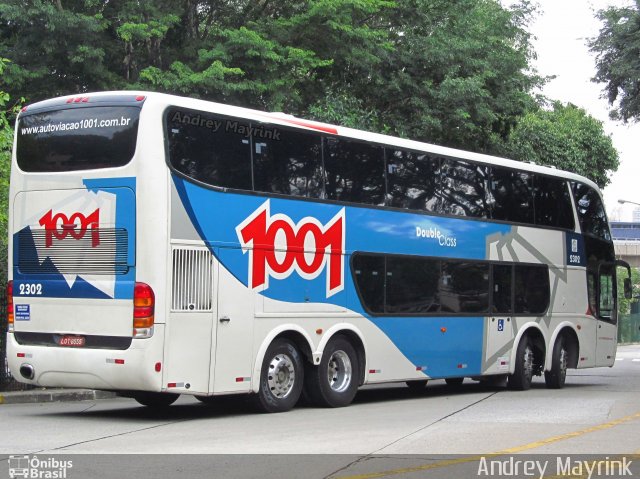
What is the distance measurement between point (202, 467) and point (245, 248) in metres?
5.16

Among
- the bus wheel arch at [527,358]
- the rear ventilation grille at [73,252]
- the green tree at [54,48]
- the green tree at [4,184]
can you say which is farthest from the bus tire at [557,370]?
the green tree at [54,48]

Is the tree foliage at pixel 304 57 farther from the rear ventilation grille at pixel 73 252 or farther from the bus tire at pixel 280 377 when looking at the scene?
the rear ventilation grille at pixel 73 252

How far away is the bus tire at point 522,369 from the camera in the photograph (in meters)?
20.1

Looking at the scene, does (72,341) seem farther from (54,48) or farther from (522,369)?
(54,48)

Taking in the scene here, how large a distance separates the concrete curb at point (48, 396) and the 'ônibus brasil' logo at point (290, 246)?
15.6 feet

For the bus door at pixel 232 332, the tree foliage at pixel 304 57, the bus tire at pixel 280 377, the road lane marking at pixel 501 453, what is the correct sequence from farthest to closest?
the tree foliage at pixel 304 57 → the bus tire at pixel 280 377 → the bus door at pixel 232 332 → the road lane marking at pixel 501 453

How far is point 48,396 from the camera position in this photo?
1742 cm

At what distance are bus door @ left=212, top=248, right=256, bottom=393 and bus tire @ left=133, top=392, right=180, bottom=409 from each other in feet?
4.74

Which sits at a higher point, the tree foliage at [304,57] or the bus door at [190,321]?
the tree foliage at [304,57]

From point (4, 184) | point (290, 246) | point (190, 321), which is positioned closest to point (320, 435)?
point (190, 321)

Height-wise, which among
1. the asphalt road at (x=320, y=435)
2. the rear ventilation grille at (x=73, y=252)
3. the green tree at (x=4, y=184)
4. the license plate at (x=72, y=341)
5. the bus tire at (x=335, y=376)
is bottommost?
the asphalt road at (x=320, y=435)

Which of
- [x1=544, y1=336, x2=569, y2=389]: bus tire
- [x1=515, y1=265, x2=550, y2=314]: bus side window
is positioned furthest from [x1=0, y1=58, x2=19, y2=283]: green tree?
[x1=544, y1=336, x2=569, y2=389]: bus tire

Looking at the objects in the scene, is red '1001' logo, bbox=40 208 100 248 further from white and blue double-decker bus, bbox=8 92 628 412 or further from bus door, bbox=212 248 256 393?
bus door, bbox=212 248 256 393

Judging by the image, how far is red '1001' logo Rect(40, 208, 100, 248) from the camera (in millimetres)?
13297
